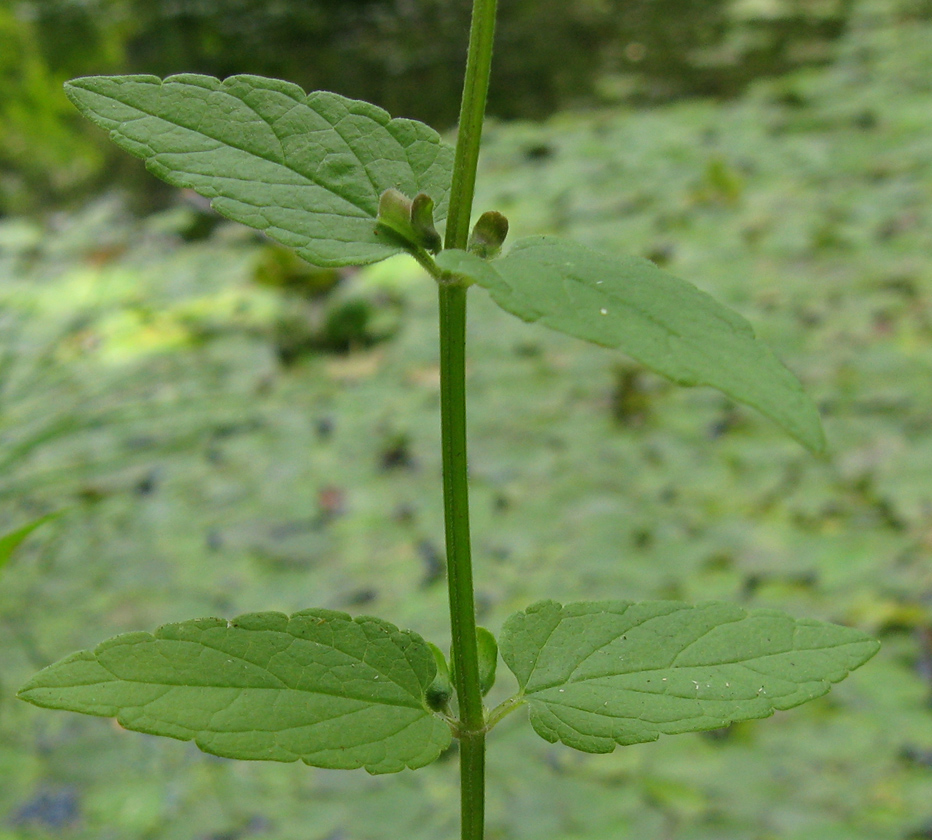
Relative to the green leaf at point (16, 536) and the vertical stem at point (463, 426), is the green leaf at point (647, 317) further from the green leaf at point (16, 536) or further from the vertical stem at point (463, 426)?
the green leaf at point (16, 536)

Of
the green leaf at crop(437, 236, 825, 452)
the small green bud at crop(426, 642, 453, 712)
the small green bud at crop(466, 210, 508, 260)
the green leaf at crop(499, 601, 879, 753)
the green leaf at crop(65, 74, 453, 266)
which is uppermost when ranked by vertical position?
the green leaf at crop(65, 74, 453, 266)

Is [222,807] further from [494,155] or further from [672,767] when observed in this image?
[494,155]

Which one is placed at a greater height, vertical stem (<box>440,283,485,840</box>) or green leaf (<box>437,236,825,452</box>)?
green leaf (<box>437,236,825,452</box>)

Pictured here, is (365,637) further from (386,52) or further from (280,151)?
(386,52)

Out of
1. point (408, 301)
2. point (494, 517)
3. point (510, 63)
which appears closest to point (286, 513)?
point (494, 517)

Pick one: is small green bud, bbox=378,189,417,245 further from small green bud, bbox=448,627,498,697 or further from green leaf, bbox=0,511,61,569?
green leaf, bbox=0,511,61,569

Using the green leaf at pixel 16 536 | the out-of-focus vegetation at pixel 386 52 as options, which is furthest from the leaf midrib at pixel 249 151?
the out-of-focus vegetation at pixel 386 52

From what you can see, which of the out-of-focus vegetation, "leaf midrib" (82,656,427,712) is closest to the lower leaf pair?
"leaf midrib" (82,656,427,712)

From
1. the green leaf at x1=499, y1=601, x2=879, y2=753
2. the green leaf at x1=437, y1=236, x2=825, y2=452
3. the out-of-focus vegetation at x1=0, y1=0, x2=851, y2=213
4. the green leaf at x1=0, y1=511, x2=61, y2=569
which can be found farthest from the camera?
the out-of-focus vegetation at x1=0, y1=0, x2=851, y2=213
